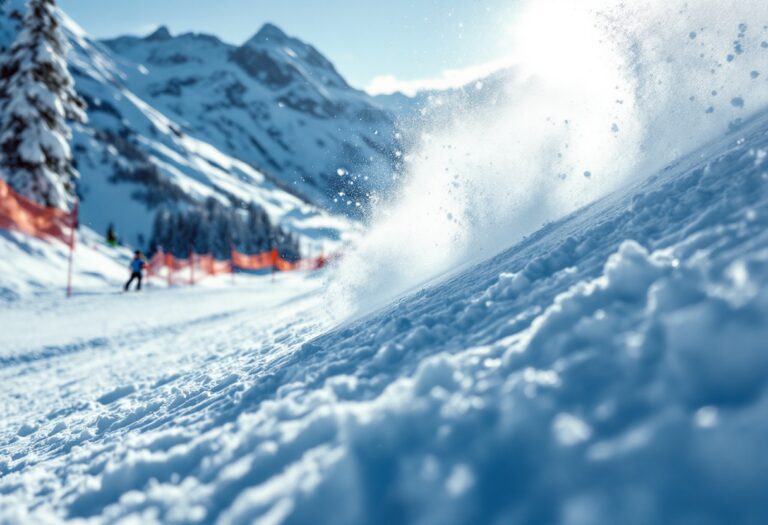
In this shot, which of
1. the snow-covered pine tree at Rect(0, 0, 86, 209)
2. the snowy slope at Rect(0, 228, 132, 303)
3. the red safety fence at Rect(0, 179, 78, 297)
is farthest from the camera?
the snow-covered pine tree at Rect(0, 0, 86, 209)

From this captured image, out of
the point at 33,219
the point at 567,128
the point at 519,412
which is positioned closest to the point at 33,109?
the point at 33,219

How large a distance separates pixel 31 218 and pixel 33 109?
656 centimetres

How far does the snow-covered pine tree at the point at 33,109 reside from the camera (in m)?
18.2

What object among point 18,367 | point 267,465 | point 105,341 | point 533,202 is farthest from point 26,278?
point 267,465

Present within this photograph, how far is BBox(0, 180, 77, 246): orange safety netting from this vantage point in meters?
13.9

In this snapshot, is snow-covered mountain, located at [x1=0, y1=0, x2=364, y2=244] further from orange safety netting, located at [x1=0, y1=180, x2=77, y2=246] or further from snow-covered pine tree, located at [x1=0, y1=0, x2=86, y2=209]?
orange safety netting, located at [x1=0, y1=180, x2=77, y2=246]

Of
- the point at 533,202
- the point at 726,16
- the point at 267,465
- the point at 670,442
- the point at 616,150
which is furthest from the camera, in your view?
the point at 533,202

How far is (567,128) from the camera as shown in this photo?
6102mm

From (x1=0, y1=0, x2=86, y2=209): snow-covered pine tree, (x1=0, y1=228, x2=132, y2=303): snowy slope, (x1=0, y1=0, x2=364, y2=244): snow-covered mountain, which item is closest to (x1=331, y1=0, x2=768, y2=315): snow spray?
(x1=0, y1=228, x2=132, y2=303): snowy slope

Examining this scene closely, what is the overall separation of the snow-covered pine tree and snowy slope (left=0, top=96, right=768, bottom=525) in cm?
1954

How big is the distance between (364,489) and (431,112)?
26.6 feet

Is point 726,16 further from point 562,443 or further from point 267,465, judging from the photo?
point 267,465

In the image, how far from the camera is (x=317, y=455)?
151 cm

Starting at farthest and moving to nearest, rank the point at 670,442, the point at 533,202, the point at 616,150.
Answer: the point at 533,202
the point at 616,150
the point at 670,442
